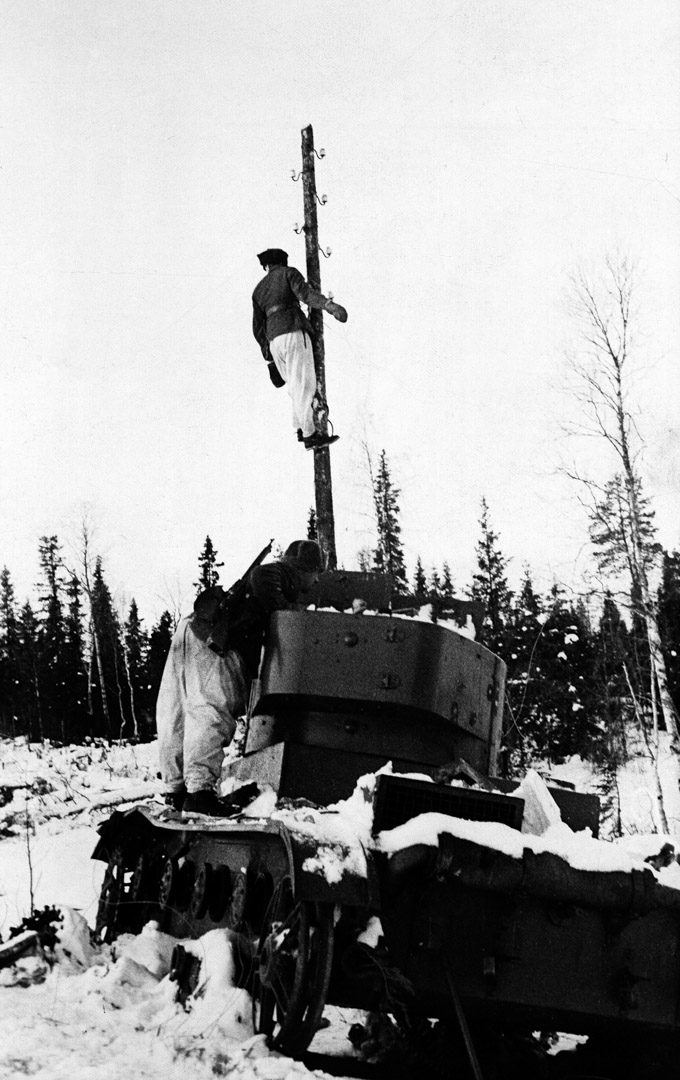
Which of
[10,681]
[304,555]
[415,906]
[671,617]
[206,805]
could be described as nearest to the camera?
[415,906]

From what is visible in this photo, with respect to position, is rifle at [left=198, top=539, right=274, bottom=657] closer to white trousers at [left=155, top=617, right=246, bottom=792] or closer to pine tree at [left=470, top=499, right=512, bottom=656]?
white trousers at [left=155, top=617, right=246, bottom=792]

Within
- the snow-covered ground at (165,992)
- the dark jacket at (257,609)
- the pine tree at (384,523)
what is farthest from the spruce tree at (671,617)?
the snow-covered ground at (165,992)

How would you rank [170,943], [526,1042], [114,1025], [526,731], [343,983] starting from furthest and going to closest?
1. [526,731]
2. [170,943]
3. [526,1042]
4. [114,1025]
5. [343,983]

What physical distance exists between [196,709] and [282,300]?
3.71 m

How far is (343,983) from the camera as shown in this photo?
4.04 meters

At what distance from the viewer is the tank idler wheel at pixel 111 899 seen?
21.0ft

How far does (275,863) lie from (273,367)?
536cm

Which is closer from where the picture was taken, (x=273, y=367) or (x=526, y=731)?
(x=273, y=367)

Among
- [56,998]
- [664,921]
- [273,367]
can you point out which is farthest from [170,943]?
[273,367]

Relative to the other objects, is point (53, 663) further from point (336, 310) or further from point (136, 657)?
point (336, 310)

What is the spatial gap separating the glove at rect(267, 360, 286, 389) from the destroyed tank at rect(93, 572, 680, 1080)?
151 inches

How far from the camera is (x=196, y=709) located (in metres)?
6.24

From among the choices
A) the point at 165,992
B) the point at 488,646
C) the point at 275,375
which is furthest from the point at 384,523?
the point at 165,992

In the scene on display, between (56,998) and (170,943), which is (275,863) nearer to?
(56,998)
